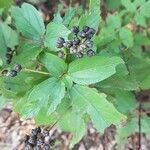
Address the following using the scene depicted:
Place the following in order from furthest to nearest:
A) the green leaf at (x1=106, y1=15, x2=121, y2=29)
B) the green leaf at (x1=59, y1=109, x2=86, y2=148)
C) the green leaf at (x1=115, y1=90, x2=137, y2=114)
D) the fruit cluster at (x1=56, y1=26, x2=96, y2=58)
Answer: the green leaf at (x1=106, y1=15, x2=121, y2=29) → the green leaf at (x1=115, y1=90, x2=137, y2=114) → the green leaf at (x1=59, y1=109, x2=86, y2=148) → the fruit cluster at (x1=56, y1=26, x2=96, y2=58)

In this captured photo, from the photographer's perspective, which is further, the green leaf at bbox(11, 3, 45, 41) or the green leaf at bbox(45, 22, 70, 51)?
the green leaf at bbox(11, 3, 45, 41)

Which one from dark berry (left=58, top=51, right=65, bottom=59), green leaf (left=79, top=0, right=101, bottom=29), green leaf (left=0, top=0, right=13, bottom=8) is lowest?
dark berry (left=58, top=51, right=65, bottom=59)

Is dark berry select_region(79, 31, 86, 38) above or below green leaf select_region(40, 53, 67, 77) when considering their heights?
above

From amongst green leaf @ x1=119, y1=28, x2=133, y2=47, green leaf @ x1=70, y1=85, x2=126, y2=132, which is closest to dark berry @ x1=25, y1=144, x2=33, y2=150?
green leaf @ x1=70, y1=85, x2=126, y2=132

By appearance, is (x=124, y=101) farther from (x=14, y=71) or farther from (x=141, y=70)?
(x=14, y=71)

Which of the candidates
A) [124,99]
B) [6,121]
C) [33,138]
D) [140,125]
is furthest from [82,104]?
[6,121]

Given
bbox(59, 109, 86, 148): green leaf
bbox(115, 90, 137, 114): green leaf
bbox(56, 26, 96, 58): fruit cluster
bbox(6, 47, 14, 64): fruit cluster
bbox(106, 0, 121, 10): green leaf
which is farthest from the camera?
bbox(106, 0, 121, 10): green leaf

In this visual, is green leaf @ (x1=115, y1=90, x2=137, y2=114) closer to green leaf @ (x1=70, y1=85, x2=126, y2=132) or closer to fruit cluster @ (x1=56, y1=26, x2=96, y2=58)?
green leaf @ (x1=70, y1=85, x2=126, y2=132)
